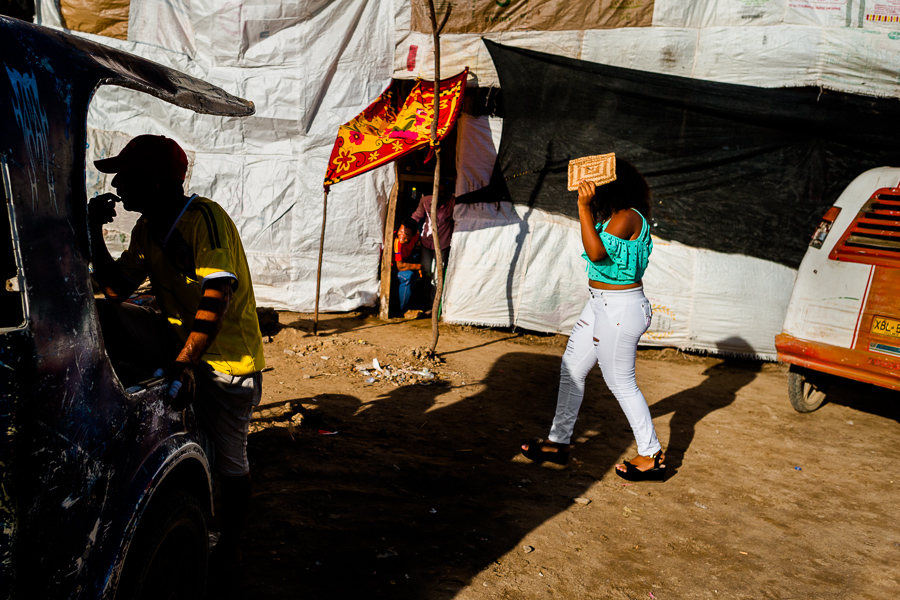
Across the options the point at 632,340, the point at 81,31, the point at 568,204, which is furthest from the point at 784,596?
the point at 81,31

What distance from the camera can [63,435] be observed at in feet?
4.55

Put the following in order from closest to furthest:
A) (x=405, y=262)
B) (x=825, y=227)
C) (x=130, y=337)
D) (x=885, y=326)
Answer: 1. (x=130, y=337)
2. (x=885, y=326)
3. (x=825, y=227)
4. (x=405, y=262)

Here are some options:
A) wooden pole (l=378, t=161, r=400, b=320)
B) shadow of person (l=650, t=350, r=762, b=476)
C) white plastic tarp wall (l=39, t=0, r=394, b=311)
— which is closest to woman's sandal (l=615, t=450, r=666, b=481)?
shadow of person (l=650, t=350, r=762, b=476)

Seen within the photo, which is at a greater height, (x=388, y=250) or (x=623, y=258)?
(x=623, y=258)

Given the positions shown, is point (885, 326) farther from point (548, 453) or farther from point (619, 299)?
point (548, 453)

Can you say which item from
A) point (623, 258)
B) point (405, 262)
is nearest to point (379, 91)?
point (405, 262)

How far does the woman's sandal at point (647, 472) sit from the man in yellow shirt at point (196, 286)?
8.16 ft

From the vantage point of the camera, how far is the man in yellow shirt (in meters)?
2.18

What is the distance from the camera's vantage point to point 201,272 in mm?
2207

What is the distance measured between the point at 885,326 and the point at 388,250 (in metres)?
5.56

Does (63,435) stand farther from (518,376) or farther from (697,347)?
(697,347)

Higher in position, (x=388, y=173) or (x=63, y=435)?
(x=388, y=173)

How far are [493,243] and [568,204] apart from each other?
104cm

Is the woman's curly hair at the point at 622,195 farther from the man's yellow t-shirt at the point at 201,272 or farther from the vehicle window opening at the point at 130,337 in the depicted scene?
the vehicle window opening at the point at 130,337
